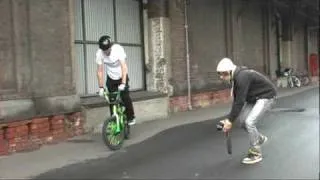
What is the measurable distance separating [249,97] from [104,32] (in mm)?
6207

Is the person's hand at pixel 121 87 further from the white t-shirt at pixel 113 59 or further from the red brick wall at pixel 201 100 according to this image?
the red brick wall at pixel 201 100

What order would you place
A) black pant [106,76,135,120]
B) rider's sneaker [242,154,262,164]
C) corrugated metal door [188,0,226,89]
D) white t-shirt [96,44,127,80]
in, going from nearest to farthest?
rider's sneaker [242,154,262,164], white t-shirt [96,44,127,80], black pant [106,76,135,120], corrugated metal door [188,0,226,89]

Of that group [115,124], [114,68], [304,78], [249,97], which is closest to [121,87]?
[114,68]

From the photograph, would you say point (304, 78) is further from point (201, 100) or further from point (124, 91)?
point (124, 91)

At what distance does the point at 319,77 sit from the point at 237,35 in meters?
19.0

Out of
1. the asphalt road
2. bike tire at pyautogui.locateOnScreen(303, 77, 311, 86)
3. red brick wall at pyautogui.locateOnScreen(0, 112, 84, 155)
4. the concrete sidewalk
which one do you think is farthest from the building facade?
bike tire at pyautogui.locateOnScreen(303, 77, 311, 86)

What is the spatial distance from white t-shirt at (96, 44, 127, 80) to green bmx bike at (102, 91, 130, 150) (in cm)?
37

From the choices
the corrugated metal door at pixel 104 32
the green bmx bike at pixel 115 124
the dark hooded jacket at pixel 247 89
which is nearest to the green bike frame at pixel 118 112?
the green bmx bike at pixel 115 124

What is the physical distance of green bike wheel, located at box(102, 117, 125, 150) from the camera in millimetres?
10123

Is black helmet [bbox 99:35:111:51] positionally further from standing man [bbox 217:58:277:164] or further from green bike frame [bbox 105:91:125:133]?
standing man [bbox 217:58:277:164]

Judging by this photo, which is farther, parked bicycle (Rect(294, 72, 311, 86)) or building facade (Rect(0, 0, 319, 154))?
parked bicycle (Rect(294, 72, 311, 86))

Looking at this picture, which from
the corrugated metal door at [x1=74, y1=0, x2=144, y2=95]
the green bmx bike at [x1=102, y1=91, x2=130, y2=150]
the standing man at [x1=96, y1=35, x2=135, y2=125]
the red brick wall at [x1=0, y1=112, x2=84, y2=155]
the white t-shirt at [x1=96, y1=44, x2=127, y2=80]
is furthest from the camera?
the corrugated metal door at [x1=74, y1=0, x2=144, y2=95]

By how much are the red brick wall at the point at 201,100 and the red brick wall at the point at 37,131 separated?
18.1 feet

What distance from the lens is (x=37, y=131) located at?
10.8m
